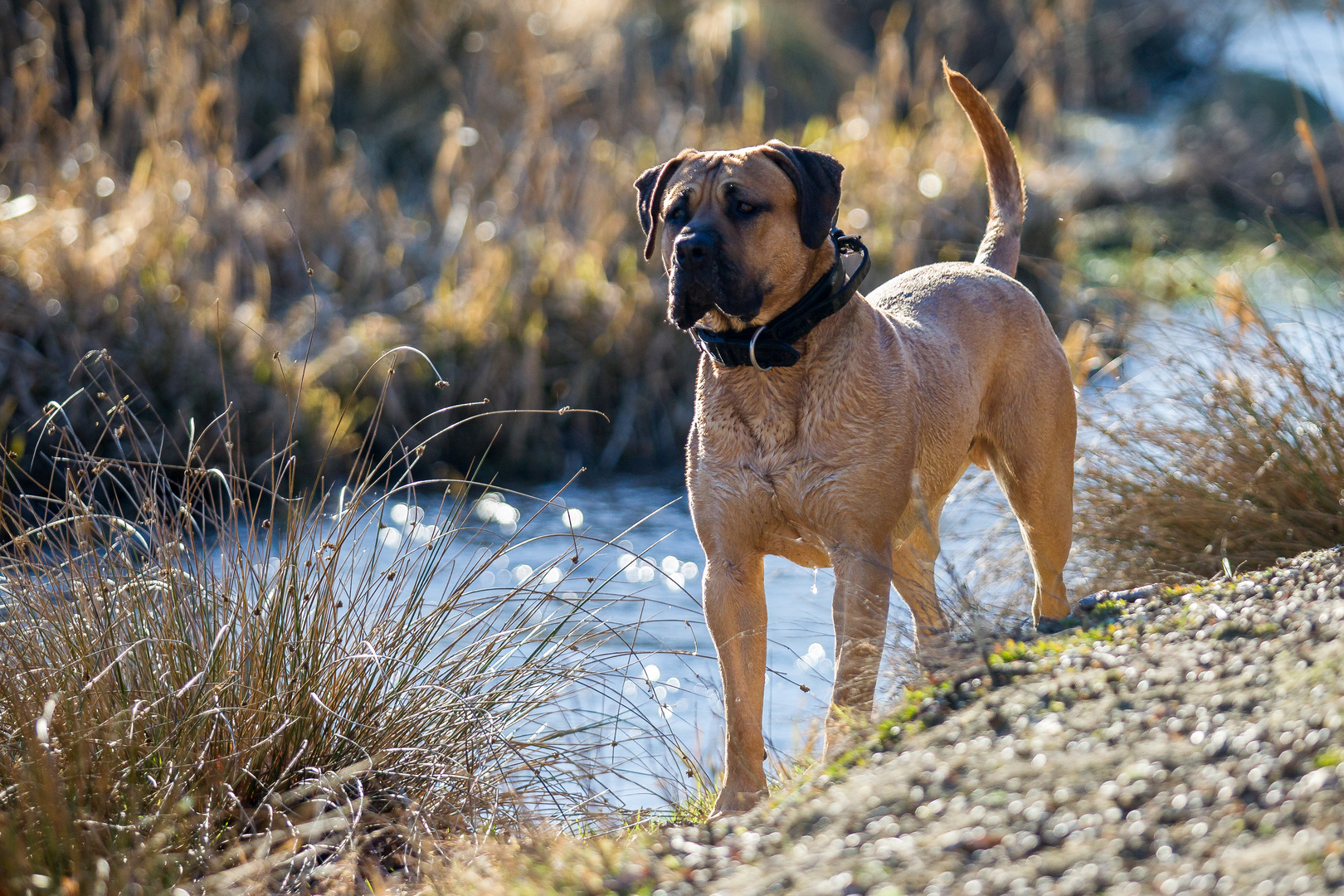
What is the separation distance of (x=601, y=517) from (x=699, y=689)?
2.31 m

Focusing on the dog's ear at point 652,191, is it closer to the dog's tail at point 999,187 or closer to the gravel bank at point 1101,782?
the dog's tail at point 999,187

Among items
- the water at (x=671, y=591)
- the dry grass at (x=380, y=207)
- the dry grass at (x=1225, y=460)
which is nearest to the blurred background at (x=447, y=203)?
the dry grass at (x=380, y=207)

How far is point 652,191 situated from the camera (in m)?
3.78

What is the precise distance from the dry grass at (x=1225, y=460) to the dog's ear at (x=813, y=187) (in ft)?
5.40

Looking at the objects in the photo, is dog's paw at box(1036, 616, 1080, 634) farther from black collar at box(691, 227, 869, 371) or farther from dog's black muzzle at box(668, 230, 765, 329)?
dog's black muzzle at box(668, 230, 765, 329)

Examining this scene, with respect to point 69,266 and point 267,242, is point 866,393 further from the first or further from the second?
point 267,242

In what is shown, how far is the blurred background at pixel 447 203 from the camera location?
26.3 ft

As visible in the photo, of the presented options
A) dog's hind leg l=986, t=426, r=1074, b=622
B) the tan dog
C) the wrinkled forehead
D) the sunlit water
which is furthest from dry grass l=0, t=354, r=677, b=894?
dog's hind leg l=986, t=426, r=1074, b=622

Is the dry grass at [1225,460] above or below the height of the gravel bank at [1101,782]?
above

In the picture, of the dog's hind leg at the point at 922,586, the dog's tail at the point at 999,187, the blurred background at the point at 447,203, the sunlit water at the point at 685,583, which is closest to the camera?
the dog's hind leg at the point at 922,586

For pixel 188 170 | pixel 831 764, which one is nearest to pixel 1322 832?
pixel 831 764

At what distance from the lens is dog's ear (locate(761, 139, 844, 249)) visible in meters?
3.44

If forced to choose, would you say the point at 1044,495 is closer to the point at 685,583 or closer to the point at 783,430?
the point at 783,430

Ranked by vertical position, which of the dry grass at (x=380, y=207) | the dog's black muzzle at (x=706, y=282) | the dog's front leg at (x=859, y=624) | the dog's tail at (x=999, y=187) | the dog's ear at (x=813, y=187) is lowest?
the dog's front leg at (x=859, y=624)
